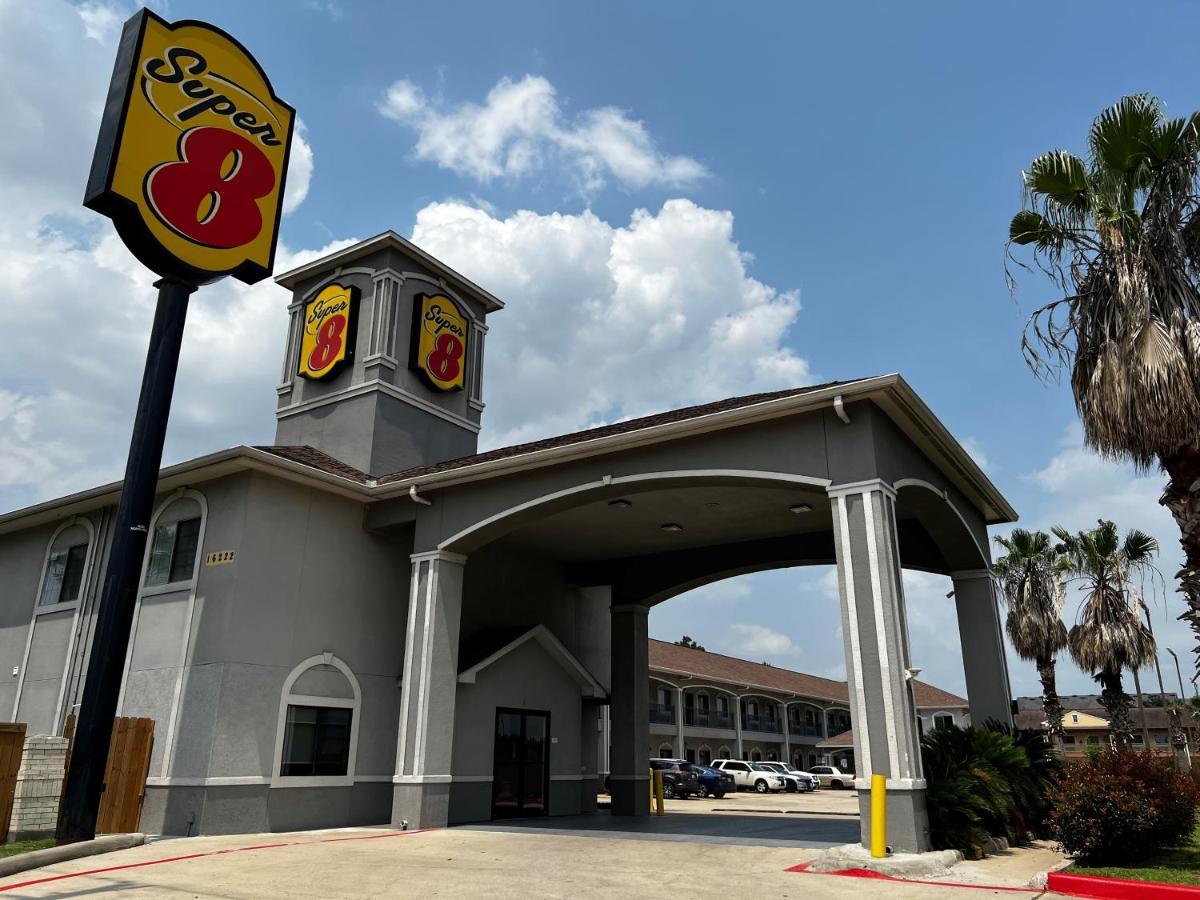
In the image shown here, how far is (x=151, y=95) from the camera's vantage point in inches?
558

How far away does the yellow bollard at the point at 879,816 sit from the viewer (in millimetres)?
11555

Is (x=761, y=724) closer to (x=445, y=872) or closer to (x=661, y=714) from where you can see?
(x=661, y=714)

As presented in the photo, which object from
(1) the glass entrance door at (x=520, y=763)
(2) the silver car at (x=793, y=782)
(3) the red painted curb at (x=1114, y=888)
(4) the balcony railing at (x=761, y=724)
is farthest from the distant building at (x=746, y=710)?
(3) the red painted curb at (x=1114, y=888)

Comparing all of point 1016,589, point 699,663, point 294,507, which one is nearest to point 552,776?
point 294,507

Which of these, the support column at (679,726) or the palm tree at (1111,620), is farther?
the support column at (679,726)

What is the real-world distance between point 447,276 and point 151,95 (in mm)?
10865

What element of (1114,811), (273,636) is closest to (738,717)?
(273,636)

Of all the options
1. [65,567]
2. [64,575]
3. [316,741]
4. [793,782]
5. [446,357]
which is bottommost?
[793,782]

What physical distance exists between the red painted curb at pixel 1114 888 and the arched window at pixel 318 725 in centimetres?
1248

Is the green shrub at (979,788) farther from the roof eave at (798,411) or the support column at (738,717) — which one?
the support column at (738,717)

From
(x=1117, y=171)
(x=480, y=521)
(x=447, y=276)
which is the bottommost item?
(x=480, y=521)

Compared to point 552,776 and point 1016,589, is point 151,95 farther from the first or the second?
point 1016,589

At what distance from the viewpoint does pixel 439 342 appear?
24.0 metres

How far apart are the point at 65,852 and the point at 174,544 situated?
6.97m
